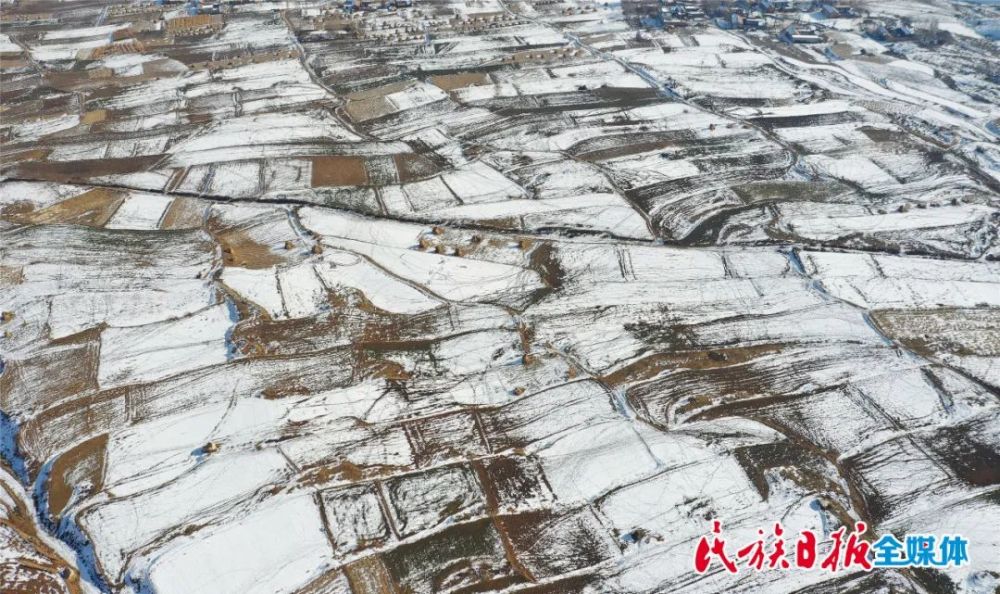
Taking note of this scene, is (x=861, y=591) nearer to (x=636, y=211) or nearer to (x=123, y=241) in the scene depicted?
(x=636, y=211)

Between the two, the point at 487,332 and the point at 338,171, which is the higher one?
the point at 338,171

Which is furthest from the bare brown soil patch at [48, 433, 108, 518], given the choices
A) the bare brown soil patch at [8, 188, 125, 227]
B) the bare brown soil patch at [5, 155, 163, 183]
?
the bare brown soil patch at [5, 155, 163, 183]

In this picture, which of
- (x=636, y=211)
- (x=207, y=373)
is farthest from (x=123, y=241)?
(x=636, y=211)

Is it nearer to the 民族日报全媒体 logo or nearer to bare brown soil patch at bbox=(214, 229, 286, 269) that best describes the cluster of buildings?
bare brown soil patch at bbox=(214, 229, 286, 269)

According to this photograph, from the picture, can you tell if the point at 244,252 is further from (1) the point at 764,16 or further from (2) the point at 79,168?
(1) the point at 764,16

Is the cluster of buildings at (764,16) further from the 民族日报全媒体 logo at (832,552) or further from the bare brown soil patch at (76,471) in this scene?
the bare brown soil patch at (76,471)

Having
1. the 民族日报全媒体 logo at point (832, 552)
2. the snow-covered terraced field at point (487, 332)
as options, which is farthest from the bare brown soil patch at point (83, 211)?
the 民族日报全媒体 logo at point (832, 552)

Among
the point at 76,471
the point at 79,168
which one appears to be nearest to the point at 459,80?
the point at 79,168
